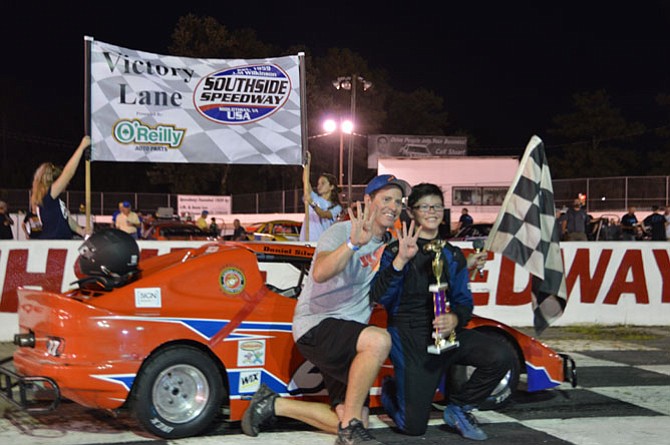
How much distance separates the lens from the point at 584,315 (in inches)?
421

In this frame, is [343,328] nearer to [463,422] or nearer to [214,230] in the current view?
[463,422]

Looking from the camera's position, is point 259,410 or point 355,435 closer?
point 355,435

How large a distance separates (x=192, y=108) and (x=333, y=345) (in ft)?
19.2

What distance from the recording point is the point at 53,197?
281 inches

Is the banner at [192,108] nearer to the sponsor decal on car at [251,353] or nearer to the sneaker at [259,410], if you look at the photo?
the sponsor decal on car at [251,353]

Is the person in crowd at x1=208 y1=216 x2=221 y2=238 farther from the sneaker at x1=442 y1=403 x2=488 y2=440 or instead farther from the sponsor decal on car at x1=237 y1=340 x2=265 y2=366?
Answer: the sneaker at x1=442 y1=403 x2=488 y2=440

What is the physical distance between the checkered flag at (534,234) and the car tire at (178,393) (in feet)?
6.91

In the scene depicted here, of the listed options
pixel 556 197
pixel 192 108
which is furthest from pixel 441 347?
pixel 556 197

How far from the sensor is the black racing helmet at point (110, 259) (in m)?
5.05

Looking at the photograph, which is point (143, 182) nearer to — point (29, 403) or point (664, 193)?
point (664, 193)

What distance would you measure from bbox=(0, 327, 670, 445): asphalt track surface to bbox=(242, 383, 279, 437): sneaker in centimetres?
9

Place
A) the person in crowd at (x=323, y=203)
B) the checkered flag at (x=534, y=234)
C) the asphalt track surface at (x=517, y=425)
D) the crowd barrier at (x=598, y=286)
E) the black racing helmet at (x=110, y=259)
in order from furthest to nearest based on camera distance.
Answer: the crowd barrier at (x=598, y=286) < the person in crowd at (x=323, y=203) < the checkered flag at (x=534, y=234) < the black racing helmet at (x=110, y=259) < the asphalt track surface at (x=517, y=425)

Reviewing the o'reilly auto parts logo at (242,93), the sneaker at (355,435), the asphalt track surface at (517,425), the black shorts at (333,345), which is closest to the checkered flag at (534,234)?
the asphalt track surface at (517,425)

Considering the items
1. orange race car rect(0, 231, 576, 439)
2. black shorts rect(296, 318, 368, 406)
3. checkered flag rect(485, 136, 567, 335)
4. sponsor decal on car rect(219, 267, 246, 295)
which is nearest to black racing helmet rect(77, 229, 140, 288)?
orange race car rect(0, 231, 576, 439)
